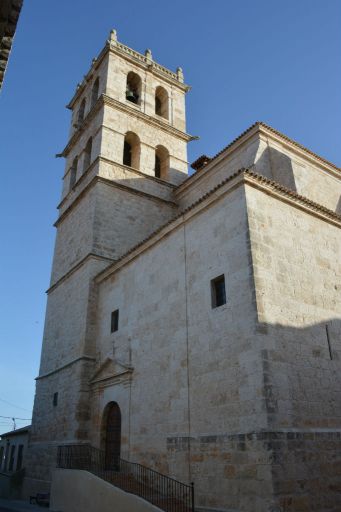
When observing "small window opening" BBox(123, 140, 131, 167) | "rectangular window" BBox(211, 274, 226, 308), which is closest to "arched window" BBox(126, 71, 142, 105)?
"small window opening" BBox(123, 140, 131, 167)

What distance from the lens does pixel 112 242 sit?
1491 centimetres

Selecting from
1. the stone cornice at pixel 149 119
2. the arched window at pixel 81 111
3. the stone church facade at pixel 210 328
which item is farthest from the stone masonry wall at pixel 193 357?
the arched window at pixel 81 111

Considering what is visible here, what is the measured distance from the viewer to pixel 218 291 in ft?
29.5

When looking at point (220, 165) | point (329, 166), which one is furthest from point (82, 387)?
point (329, 166)

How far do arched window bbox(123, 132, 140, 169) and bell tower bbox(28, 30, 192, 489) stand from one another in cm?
5

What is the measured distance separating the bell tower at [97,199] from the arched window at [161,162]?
46mm

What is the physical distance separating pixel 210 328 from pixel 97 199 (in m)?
8.28

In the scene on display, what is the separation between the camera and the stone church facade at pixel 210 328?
7.16 metres

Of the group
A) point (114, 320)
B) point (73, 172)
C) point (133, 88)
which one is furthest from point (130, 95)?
point (114, 320)

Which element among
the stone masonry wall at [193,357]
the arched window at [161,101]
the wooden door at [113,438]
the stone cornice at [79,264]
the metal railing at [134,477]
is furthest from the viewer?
the arched window at [161,101]

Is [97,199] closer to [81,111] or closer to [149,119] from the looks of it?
[149,119]

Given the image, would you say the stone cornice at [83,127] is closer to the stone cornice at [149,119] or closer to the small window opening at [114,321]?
the stone cornice at [149,119]

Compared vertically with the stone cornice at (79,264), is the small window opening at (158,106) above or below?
above

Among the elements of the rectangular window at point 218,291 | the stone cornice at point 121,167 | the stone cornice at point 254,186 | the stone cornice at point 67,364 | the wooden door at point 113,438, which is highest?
the stone cornice at point 121,167
